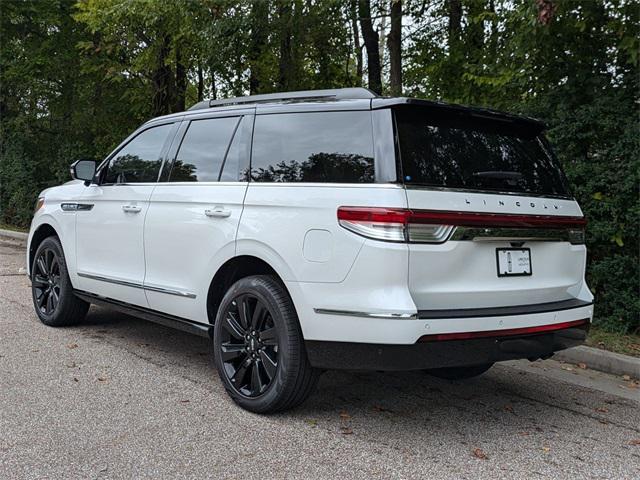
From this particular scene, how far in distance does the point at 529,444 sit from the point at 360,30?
1213cm

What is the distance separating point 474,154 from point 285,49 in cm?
906

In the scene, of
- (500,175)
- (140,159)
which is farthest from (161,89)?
(500,175)

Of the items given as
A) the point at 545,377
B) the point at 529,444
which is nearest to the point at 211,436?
the point at 529,444

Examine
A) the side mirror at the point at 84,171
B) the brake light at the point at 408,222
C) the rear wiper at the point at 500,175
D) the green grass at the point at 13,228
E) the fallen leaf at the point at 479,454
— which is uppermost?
the side mirror at the point at 84,171

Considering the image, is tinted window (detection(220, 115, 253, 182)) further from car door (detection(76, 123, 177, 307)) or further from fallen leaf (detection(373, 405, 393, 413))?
fallen leaf (detection(373, 405, 393, 413))

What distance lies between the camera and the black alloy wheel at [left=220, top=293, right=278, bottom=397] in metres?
3.87

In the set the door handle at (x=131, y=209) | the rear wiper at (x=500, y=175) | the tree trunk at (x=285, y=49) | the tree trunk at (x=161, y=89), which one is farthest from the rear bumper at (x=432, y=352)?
the tree trunk at (x=161, y=89)

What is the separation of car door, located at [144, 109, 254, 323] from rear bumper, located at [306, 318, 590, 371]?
978 mm

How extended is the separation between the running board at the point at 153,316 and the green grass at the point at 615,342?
3.32m

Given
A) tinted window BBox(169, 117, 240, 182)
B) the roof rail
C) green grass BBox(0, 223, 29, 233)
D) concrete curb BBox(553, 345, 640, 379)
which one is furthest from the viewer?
green grass BBox(0, 223, 29, 233)

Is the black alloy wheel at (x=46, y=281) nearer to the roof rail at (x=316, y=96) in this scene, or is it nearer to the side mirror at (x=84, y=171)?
the side mirror at (x=84, y=171)

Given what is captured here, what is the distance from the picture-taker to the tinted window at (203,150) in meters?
4.47

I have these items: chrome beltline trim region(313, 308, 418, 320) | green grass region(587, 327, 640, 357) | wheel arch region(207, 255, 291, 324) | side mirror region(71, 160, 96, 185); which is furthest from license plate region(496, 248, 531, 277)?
side mirror region(71, 160, 96, 185)

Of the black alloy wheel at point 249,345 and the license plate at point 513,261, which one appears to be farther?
the black alloy wheel at point 249,345
